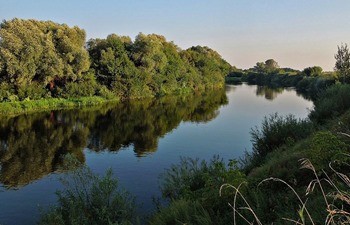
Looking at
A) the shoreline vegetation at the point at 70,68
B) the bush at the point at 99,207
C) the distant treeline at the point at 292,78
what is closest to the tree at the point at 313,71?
the distant treeline at the point at 292,78

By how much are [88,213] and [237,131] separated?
22530 millimetres

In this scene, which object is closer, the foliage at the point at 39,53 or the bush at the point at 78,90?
the foliage at the point at 39,53

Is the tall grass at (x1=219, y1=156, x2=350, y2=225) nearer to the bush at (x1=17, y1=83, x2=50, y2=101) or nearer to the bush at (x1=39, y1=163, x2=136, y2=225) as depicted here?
the bush at (x1=39, y1=163, x2=136, y2=225)

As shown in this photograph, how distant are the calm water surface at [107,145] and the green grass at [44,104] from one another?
10.7ft

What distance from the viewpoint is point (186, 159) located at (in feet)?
67.6

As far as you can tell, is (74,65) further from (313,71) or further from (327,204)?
(313,71)

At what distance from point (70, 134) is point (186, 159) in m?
13.3

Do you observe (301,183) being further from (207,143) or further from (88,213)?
(207,143)

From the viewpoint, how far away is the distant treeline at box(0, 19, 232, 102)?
4359 cm

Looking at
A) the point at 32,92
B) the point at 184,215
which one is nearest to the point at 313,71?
the point at 32,92

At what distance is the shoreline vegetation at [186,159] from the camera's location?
7500mm

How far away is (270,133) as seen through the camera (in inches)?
656

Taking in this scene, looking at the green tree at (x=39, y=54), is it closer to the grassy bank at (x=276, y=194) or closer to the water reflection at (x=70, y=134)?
the water reflection at (x=70, y=134)

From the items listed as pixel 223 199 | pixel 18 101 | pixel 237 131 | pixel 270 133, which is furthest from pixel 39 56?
pixel 223 199
